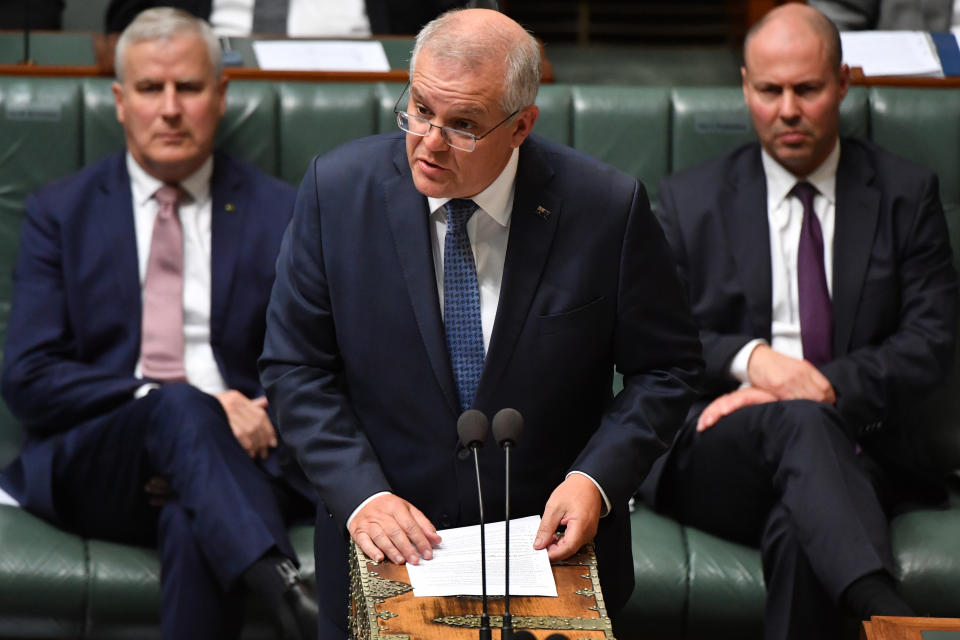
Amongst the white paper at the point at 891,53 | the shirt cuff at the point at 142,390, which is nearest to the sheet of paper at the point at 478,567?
the shirt cuff at the point at 142,390

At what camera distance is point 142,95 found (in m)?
2.71

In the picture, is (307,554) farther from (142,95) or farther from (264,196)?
(142,95)

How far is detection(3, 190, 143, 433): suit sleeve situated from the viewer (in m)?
2.57

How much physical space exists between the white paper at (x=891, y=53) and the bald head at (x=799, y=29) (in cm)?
35

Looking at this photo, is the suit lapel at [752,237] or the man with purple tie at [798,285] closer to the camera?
the man with purple tie at [798,285]

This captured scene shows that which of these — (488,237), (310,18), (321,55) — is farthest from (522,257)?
(310,18)

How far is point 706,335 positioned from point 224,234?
96 centimetres

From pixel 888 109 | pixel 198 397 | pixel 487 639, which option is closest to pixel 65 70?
pixel 198 397

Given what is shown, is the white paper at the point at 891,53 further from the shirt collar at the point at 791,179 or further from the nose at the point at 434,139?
the nose at the point at 434,139

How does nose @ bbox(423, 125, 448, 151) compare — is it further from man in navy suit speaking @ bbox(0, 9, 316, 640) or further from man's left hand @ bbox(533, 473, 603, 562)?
man in navy suit speaking @ bbox(0, 9, 316, 640)

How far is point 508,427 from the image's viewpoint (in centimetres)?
150

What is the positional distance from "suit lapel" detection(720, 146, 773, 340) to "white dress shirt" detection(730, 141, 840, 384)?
0.02m

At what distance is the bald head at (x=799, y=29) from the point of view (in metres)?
2.71

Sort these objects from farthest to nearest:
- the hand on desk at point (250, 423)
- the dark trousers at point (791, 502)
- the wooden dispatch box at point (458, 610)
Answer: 1. the hand on desk at point (250, 423)
2. the dark trousers at point (791, 502)
3. the wooden dispatch box at point (458, 610)
